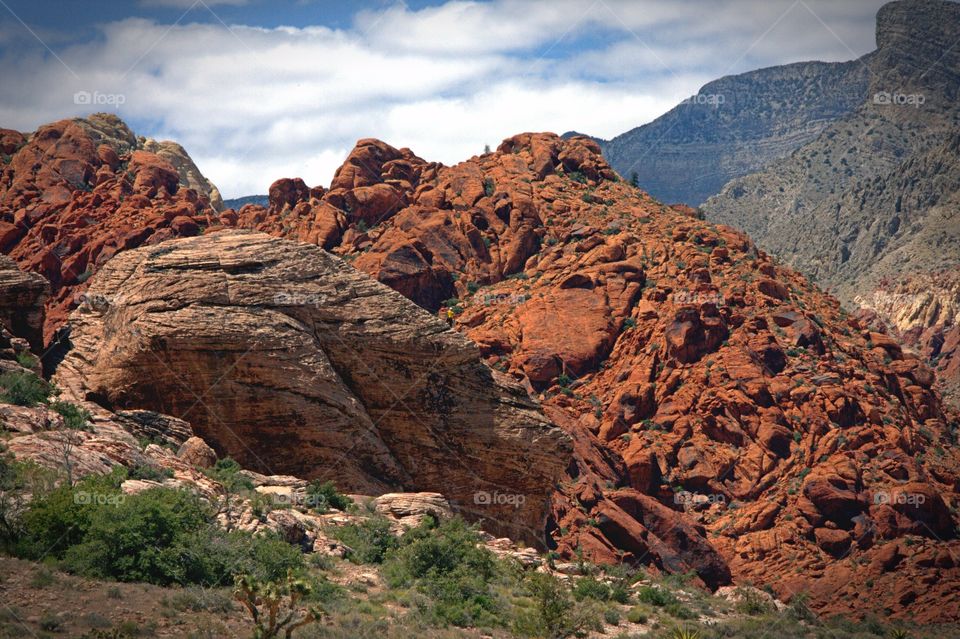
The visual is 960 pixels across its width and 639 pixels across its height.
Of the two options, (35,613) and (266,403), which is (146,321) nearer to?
(266,403)

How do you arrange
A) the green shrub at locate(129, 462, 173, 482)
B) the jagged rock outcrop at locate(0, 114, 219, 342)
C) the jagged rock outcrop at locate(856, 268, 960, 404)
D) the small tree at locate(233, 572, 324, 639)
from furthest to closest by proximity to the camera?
the jagged rock outcrop at locate(856, 268, 960, 404) < the jagged rock outcrop at locate(0, 114, 219, 342) < the green shrub at locate(129, 462, 173, 482) < the small tree at locate(233, 572, 324, 639)

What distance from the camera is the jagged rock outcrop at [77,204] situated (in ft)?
213

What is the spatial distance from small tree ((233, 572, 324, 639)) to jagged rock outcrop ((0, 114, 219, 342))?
42247 millimetres

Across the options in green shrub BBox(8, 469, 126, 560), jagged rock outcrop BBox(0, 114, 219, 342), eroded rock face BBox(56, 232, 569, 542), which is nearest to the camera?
green shrub BBox(8, 469, 126, 560)

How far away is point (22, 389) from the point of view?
29125 millimetres

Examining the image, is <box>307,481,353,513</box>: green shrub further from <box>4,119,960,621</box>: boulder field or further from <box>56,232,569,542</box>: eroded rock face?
<box>4,119,960,621</box>: boulder field

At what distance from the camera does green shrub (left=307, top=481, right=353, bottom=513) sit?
30.2m

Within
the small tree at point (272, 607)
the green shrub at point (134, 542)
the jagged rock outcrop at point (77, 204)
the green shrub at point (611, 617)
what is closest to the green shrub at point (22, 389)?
the green shrub at point (134, 542)

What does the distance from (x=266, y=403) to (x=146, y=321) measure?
4987mm

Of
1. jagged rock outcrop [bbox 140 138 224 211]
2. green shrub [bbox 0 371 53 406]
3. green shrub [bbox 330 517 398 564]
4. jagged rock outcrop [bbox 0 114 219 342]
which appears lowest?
green shrub [bbox 330 517 398 564]

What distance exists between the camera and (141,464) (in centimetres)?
2666

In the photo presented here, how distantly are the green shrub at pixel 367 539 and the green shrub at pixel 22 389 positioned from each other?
10.1 meters

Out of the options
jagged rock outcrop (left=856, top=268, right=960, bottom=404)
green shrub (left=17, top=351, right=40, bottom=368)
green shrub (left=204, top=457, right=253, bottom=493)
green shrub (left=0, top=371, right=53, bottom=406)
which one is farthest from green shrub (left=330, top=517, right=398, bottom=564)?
jagged rock outcrop (left=856, top=268, right=960, bottom=404)

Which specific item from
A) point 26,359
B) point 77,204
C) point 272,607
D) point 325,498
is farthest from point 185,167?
point 272,607
